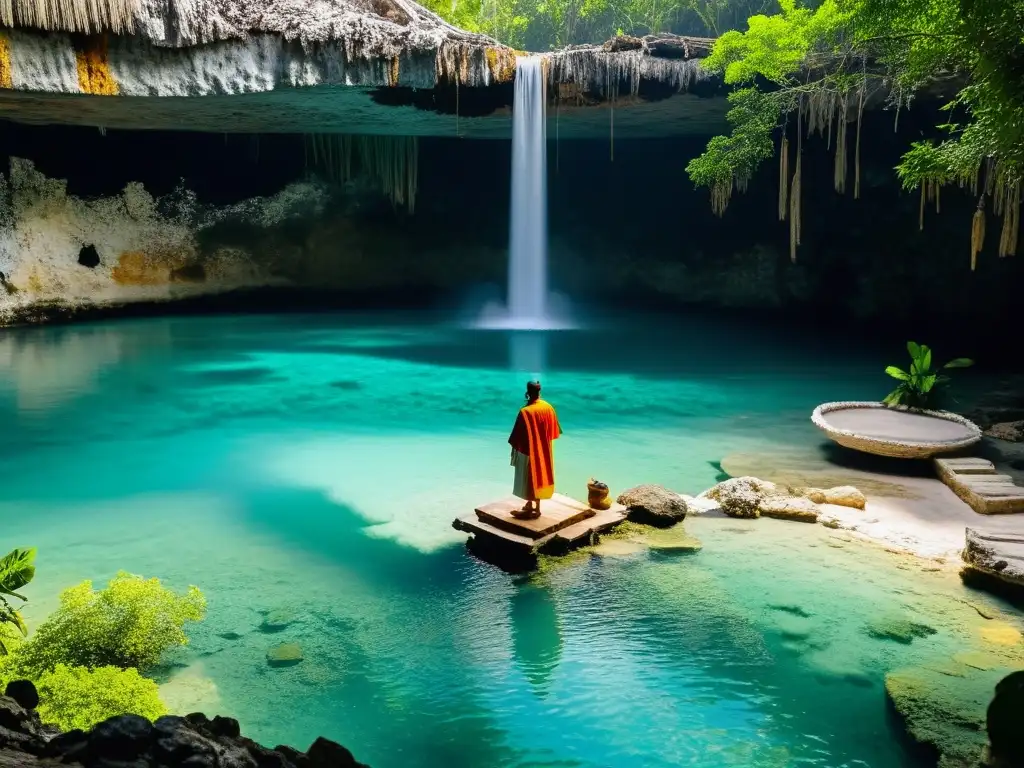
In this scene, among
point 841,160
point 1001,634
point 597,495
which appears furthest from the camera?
point 841,160

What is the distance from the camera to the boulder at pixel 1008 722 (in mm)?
3711

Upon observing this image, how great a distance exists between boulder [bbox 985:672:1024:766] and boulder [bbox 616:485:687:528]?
14.0 feet

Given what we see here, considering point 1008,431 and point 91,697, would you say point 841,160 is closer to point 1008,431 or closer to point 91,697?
point 1008,431

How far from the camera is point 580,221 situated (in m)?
25.4

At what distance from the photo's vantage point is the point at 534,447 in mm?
7195

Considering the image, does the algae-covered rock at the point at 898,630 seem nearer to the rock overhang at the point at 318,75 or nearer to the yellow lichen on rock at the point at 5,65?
the rock overhang at the point at 318,75

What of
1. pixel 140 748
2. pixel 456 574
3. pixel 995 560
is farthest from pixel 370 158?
pixel 140 748

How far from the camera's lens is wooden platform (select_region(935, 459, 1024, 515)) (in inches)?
314

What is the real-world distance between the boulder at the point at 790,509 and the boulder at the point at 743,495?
0.07 metres

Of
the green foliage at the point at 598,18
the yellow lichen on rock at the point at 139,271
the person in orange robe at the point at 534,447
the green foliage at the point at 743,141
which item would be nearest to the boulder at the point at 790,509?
the person in orange robe at the point at 534,447

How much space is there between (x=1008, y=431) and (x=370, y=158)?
55.7ft

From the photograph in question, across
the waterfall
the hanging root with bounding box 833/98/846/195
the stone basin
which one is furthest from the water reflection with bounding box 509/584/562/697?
the waterfall

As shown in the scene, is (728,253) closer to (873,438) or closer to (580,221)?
(580,221)

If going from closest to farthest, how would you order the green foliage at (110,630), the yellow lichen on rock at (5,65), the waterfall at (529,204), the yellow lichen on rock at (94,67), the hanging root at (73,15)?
the green foliage at (110,630)
the hanging root at (73,15)
the yellow lichen on rock at (5,65)
the yellow lichen on rock at (94,67)
the waterfall at (529,204)
